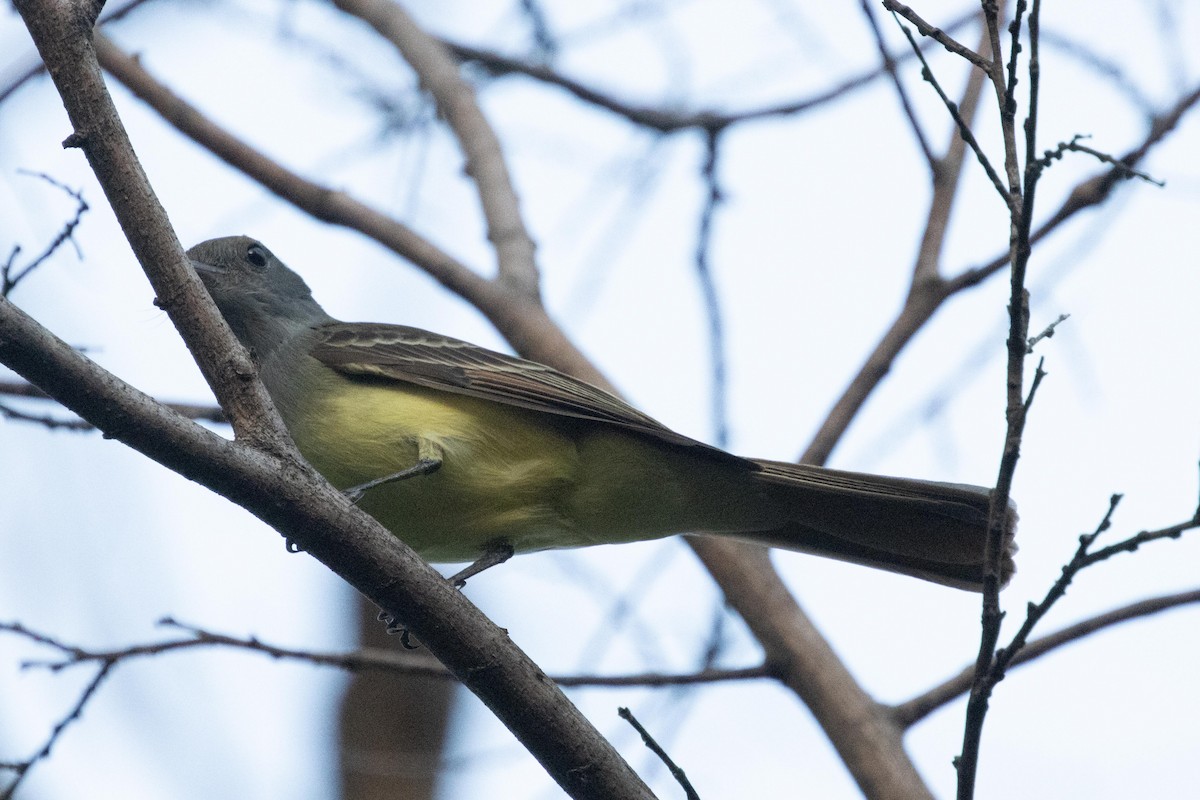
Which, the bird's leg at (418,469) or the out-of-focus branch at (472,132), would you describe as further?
the out-of-focus branch at (472,132)

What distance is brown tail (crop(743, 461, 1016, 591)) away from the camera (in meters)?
5.46

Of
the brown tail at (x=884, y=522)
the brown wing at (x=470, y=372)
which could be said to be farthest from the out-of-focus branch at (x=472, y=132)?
the brown tail at (x=884, y=522)

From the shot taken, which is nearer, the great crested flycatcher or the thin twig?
the thin twig

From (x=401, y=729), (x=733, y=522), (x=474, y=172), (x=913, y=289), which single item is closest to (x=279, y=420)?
(x=733, y=522)

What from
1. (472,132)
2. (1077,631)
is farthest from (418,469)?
(472,132)

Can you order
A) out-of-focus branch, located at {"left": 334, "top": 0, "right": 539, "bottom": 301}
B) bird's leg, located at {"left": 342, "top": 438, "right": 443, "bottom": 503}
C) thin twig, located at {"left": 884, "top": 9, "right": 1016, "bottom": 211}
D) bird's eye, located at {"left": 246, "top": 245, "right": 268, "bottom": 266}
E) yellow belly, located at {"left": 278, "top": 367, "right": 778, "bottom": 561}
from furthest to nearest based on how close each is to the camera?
out-of-focus branch, located at {"left": 334, "top": 0, "right": 539, "bottom": 301}, bird's eye, located at {"left": 246, "top": 245, "right": 268, "bottom": 266}, yellow belly, located at {"left": 278, "top": 367, "right": 778, "bottom": 561}, bird's leg, located at {"left": 342, "top": 438, "right": 443, "bottom": 503}, thin twig, located at {"left": 884, "top": 9, "right": 1016, "bottom": 211}

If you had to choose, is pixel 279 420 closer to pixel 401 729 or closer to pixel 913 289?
pixel 913 289

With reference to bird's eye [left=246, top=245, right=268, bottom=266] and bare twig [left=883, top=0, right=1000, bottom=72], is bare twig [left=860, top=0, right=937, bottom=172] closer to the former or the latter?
bare twig [left=883, top=0, right=1000, bottom=72]

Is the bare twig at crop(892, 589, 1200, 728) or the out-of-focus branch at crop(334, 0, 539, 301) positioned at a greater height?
the out-of-focus branch at crop(334, 0, 539, 301)

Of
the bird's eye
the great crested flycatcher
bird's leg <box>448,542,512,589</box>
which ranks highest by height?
the bird's eye

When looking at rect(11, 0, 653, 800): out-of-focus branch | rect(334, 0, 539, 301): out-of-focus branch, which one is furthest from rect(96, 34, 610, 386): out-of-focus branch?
rect(11, 0, 653, 800): out-of-focus branch

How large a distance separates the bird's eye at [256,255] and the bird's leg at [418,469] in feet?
5.62

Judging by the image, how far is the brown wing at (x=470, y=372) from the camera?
556 centimetres

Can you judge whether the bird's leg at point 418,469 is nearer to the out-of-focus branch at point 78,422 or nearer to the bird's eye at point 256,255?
the out-of-focus branch at point 78,422
